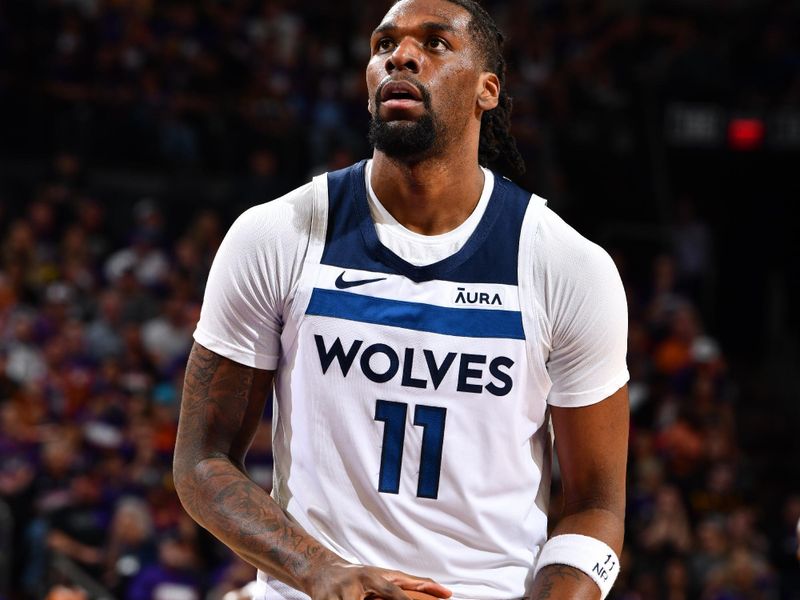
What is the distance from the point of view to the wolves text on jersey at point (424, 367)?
9.55ft

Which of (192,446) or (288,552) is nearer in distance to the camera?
(288,552)

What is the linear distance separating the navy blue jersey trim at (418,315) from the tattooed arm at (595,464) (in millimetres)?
267

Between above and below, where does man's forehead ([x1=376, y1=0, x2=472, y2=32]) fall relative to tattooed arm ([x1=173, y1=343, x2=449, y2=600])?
above

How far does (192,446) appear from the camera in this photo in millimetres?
3000

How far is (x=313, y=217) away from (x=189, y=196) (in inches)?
376

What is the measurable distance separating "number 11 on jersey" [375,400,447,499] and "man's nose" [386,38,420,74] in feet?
2.60

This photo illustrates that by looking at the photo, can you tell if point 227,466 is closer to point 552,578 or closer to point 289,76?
point 552,578

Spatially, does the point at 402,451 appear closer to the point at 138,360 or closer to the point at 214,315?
the point at 214,315

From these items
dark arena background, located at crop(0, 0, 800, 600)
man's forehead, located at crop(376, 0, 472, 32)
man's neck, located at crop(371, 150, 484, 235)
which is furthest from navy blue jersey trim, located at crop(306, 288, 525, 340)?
dark arena background, located at crop(0, 0, 800, 600)

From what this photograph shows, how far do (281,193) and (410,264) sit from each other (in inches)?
362

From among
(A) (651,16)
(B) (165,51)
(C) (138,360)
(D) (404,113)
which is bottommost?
(C) (138,360)

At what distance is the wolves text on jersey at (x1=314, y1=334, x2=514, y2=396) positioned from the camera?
9.55ft

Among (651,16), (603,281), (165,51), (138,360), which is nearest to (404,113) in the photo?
(603,281)

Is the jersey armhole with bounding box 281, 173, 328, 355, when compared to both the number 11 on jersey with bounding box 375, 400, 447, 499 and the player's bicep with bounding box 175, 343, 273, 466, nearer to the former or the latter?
the player's bicep with bounding box 175, 343, 273, 466
